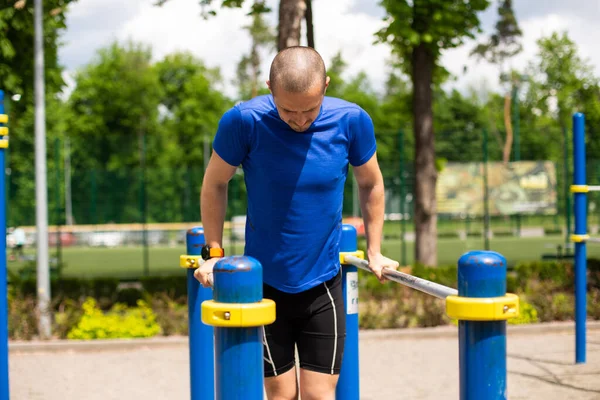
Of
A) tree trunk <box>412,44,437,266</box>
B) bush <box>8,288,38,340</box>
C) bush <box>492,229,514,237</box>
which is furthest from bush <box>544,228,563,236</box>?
bush <box>8,288,38,340</box>

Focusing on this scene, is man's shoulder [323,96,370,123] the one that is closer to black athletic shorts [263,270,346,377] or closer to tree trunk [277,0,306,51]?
black athletic shorts [263,270,346,377]

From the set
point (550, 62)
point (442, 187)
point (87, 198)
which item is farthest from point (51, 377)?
point (550, 62)

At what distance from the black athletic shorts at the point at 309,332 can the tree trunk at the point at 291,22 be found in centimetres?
618

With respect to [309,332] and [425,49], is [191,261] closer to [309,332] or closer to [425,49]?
[309,332]

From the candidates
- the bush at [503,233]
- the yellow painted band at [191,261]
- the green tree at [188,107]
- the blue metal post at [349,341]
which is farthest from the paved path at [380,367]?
the green tree at [188,107]

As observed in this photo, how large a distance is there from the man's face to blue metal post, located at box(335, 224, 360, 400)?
102 cm

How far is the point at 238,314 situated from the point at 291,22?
710 cm

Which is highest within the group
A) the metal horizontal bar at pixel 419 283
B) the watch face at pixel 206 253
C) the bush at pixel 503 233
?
the watch face at pixel 206 253

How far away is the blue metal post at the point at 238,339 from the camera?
5.76 feet

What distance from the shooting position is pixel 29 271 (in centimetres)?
1122

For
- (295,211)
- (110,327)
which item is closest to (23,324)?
(110,327)

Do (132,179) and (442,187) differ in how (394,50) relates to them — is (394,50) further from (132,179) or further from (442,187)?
(132,179)

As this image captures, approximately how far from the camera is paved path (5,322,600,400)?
5.71m

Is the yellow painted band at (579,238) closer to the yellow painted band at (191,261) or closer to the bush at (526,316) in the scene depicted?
the bush at (526,316)
